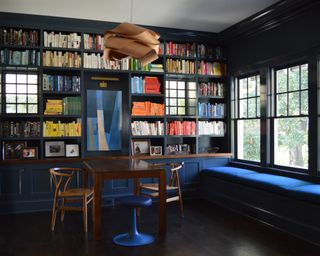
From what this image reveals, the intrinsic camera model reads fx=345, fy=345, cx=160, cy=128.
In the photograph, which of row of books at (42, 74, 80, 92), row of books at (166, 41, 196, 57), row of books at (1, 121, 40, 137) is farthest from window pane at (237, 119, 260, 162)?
row of books at (1, 121, 40, 137)

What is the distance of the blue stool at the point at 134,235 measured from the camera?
3.86 metres

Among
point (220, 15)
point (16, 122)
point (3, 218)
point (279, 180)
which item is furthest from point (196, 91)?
point (3, 218)

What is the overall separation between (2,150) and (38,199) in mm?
994

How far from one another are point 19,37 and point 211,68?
11.6 ft

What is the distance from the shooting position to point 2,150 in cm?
564

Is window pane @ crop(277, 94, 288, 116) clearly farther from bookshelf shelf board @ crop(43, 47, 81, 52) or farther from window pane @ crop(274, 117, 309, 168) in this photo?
bookshelf shelf board @ crop(43, 47, 81, 52)

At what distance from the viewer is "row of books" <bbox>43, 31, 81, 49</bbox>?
5.81m

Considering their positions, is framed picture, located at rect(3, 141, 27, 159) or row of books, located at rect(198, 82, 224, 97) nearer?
framed picture, located at rect(3, 141, 27, 159)

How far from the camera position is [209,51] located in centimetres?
683

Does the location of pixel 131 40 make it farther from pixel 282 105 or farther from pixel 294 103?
pixel 282 105

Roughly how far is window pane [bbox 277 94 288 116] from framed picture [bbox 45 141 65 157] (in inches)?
146

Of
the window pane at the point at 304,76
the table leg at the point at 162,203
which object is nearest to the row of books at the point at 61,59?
the table leg at the point at 162,203

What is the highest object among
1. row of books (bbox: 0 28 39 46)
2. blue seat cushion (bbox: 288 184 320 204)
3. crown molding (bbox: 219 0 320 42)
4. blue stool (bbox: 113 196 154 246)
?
crown molding (bbox: 219 0 320 42)

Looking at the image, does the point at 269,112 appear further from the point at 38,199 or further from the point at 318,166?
the point at 38,199
